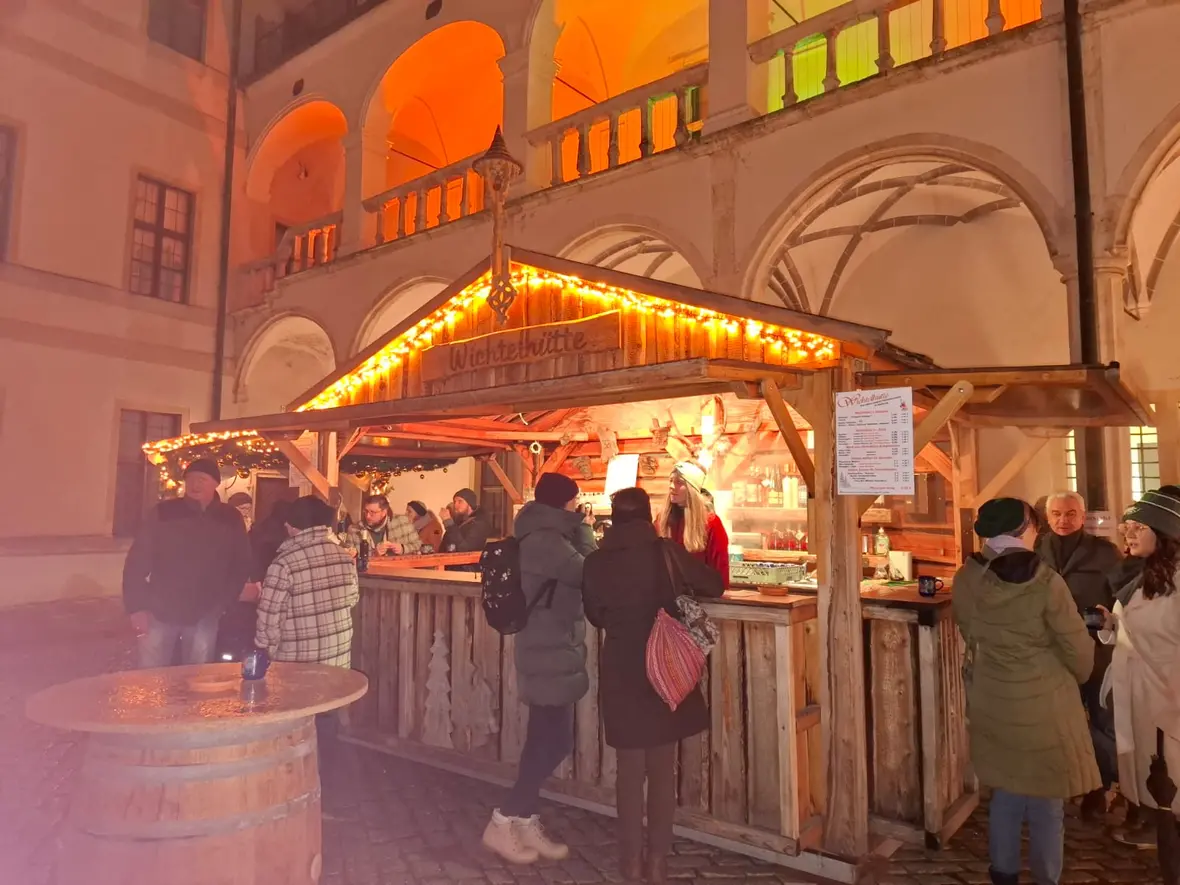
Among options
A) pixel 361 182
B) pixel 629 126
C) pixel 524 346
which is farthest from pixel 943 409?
pixel 361 182

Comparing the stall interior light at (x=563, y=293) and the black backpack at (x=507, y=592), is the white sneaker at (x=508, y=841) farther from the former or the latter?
the stall interior light at (x=563, y=293)

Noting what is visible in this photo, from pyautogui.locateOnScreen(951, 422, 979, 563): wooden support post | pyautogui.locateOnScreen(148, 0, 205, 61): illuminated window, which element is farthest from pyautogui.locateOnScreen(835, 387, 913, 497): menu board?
pyautogui.locateOnScreen(148, 0, 205, 61): illuminated window

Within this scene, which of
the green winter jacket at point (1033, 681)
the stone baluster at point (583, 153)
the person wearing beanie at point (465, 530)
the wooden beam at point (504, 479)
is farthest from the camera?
the stone baluster at point (583, 153)

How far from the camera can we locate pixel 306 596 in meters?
4.50

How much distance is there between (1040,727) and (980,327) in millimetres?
8644

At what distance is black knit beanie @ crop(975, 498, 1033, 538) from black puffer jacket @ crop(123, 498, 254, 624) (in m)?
4.81

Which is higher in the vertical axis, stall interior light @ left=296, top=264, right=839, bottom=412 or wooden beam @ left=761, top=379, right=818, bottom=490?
stall interior light @ left=296, top=264, right=839, bottom=412

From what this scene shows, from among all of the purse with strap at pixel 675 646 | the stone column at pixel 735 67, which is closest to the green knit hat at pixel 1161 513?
the purse with strap at pixel 675 646

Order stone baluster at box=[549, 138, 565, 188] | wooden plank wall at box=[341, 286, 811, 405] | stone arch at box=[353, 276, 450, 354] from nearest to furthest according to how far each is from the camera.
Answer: wooden plank wall at box=[341, 286, 811, 405] < stone baluster at box=[549, 138, 565, 188] < stone arch at box=[353, 276, 450, 354]

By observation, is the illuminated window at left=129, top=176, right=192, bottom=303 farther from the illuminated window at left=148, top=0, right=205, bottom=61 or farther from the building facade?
the illuminated window at left=148, top=0, right=205, bottom=61

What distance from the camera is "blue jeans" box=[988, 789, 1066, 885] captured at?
11.5 feet

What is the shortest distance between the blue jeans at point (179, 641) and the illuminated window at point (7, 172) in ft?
33.3

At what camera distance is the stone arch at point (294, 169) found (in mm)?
15391

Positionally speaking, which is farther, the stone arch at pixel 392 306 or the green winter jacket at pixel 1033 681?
the stone arch at pixel 392 306
